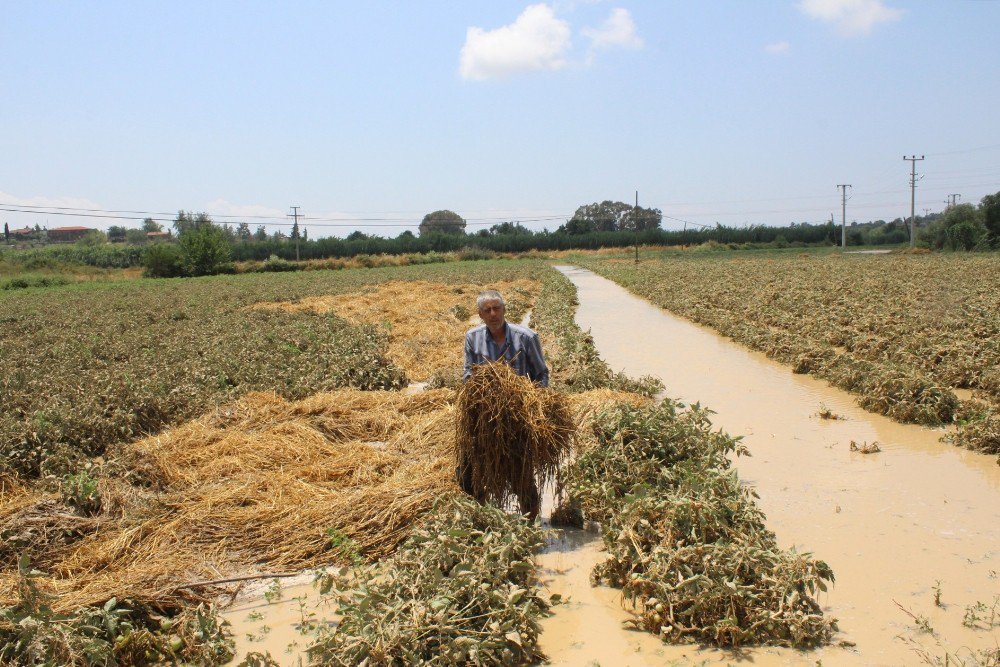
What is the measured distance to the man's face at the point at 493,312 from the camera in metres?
5.40

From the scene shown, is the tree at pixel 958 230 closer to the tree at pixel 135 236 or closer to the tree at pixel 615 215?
the tree at pixel 615 215

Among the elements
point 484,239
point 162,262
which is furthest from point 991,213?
point 162,262

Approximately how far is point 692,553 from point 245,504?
11.4 ft

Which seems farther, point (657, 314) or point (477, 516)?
point (657, 314)

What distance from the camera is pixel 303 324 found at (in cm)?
1638

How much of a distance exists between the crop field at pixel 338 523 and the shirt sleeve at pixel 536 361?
1.33 feet

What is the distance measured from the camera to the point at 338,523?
5.14m

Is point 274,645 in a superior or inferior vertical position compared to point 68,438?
inferior

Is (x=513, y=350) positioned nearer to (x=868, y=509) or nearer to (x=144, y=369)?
(x=868, y=509)

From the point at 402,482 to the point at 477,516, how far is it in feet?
3.47

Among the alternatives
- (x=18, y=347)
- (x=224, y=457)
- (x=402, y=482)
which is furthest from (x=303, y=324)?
(x=402, y=482)

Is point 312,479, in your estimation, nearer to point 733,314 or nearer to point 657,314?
point 733,314

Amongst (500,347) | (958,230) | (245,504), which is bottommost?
(245,504)

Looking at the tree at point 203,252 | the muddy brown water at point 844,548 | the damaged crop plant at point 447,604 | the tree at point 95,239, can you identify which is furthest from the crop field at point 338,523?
the tree at point 95,239
